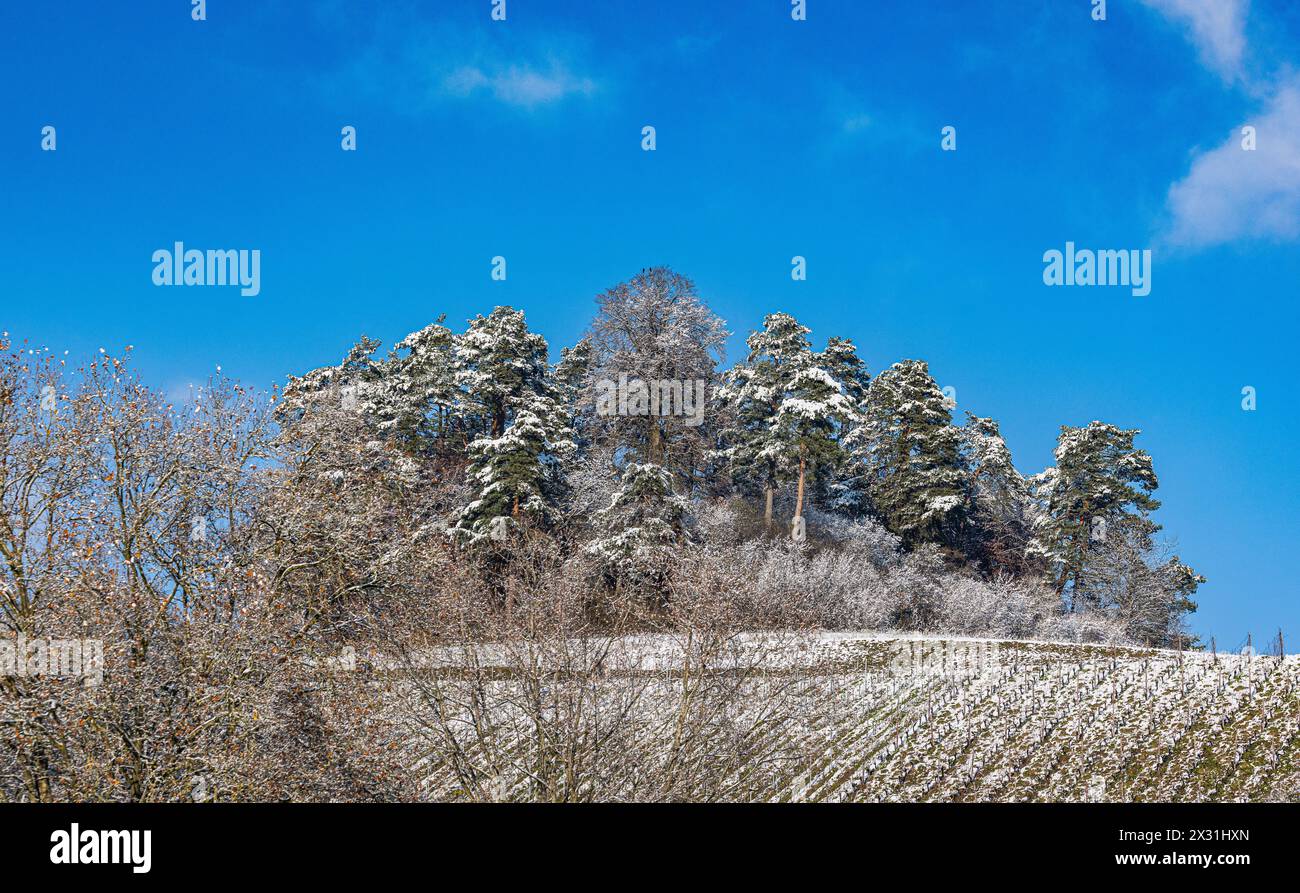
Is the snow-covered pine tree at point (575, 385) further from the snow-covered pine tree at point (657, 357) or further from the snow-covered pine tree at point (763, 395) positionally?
the snow-covered pine tree at point (763, 395)

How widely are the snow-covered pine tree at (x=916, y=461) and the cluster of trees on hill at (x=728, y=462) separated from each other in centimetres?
13

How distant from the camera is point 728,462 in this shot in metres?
54.6

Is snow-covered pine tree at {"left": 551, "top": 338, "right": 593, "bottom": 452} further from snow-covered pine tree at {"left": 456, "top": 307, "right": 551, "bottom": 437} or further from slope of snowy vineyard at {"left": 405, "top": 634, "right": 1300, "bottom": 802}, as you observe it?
slope of snowy vineyard at {"left": 405, "top": 634, "right": 1300, "bottom": 802}

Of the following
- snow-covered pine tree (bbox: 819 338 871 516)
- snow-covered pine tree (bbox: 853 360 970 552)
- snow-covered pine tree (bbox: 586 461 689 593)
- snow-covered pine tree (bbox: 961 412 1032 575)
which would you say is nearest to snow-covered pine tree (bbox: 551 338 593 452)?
snow-covered pine tree (bbox: 586 461 689 593)

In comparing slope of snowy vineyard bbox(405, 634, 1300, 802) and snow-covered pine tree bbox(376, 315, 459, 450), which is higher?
snow-covered pine tree bbox(376, 315, 459, 450)

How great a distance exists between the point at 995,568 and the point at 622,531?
1086 inches

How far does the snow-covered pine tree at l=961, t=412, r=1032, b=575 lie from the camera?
58125 mm

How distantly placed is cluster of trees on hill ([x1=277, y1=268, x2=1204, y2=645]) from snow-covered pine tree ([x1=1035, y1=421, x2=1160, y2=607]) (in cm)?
12

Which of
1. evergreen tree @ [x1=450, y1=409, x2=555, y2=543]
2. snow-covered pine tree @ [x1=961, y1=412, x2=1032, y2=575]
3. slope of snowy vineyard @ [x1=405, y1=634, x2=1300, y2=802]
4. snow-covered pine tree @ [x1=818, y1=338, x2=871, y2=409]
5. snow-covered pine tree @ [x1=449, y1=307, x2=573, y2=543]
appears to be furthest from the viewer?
snow-covered pine tree @ [x1=818, y1=338, x2=871, y2=409]

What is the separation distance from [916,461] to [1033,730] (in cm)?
3110

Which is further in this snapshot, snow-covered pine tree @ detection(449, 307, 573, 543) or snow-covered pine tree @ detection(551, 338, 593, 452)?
snow-covered pine tree @ detection(551, 338, 593, 452)

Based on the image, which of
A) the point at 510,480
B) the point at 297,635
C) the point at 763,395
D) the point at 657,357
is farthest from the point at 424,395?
the point at 297,635

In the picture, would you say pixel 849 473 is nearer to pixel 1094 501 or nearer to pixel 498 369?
pixel 1094 501
